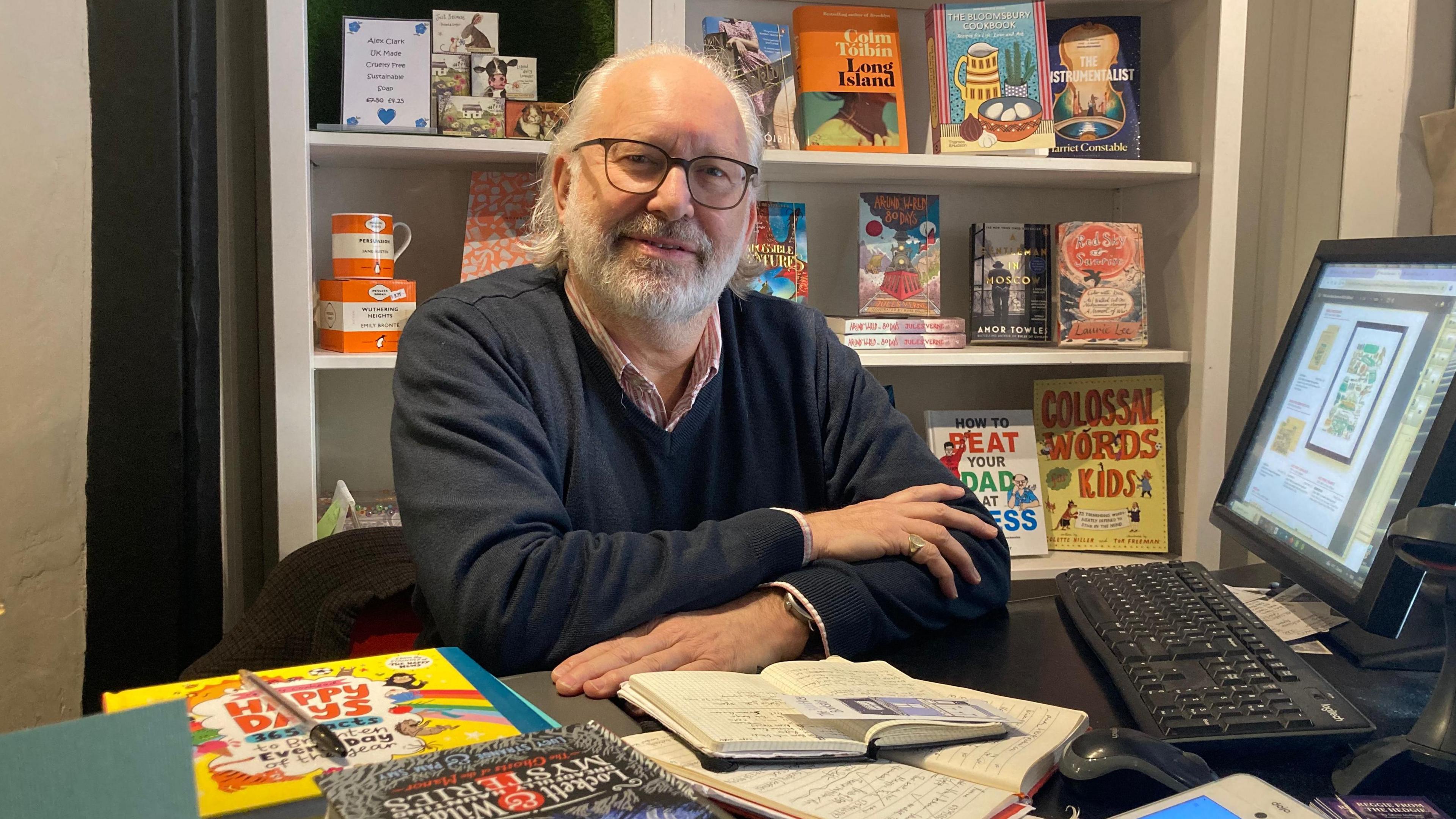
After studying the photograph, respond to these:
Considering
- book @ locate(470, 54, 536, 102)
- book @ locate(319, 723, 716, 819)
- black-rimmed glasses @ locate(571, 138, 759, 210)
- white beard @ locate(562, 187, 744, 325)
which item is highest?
book @ locate(470, 54, 536, 102)

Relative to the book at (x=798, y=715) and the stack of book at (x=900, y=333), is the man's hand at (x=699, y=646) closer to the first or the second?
the book at (x=798, y=715)

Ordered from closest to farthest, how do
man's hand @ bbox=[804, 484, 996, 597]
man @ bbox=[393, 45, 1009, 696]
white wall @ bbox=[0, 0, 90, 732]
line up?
man @ bbox=[393, 45, 1009, 696]
man's hand @ bbox=[804, 484, 996, 597]
white wall @ bbox=[0, 0, 90, 732]

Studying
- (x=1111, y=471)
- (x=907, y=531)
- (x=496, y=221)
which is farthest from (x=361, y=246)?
(x=1111, y=471)

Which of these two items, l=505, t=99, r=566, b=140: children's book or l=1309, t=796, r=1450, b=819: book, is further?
l=505, t=99, r=566, b=140: children's book

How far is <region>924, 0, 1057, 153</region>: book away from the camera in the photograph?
7.31 ft

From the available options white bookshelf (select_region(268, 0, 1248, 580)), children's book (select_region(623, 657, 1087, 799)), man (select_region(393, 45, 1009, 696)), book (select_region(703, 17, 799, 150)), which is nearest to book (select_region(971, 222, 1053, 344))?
white bookshelf (select_region(268, 0, 1248, 580))

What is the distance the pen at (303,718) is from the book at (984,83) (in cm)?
181

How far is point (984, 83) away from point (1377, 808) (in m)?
1.81

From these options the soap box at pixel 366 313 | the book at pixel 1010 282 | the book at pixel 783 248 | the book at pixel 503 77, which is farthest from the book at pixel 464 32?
the book at pixel 1010 282

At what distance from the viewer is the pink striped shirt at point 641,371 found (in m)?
1.49

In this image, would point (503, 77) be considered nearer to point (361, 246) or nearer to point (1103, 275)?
point (361, 246)

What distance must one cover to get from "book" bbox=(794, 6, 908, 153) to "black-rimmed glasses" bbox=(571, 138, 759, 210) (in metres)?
0.74

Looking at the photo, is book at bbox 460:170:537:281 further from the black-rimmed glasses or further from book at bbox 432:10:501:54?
the black-rimmed glasses

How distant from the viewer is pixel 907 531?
1.30 m
